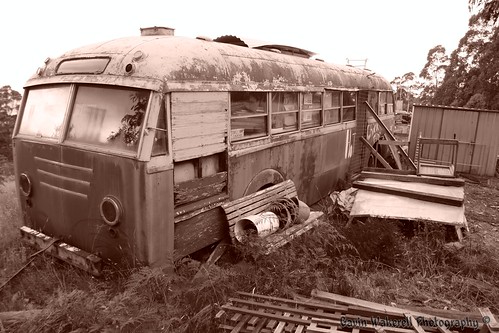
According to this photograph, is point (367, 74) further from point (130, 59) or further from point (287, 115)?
point (130, 59)

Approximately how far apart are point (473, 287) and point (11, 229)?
6.42 meters

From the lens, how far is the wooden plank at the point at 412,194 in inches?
249

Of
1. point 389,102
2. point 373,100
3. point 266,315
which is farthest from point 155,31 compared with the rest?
point 389,102

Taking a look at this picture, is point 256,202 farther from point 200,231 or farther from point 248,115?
point 248,115

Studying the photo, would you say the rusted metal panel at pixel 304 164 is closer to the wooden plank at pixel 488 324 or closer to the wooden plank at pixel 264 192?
the wooden plank at pixel 264 192

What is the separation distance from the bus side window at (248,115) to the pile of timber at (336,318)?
2055 millimetres

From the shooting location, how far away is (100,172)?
13.2 feet

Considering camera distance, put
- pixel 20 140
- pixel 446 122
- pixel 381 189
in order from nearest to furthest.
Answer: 1. pixel 20 140
2. pixel 381 189
3. pixel 446 122

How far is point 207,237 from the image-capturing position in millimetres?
4656

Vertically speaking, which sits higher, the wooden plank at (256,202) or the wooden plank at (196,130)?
the wooden plank at (196,130)

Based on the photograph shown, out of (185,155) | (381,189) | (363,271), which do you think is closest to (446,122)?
(381,189)

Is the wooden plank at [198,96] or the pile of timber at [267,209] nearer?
the wooden plank at [198,96]

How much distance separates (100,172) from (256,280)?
2028 mm

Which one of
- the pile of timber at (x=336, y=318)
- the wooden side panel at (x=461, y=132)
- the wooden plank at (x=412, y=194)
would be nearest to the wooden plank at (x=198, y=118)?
the pile of timber at (x=336, y=318)
